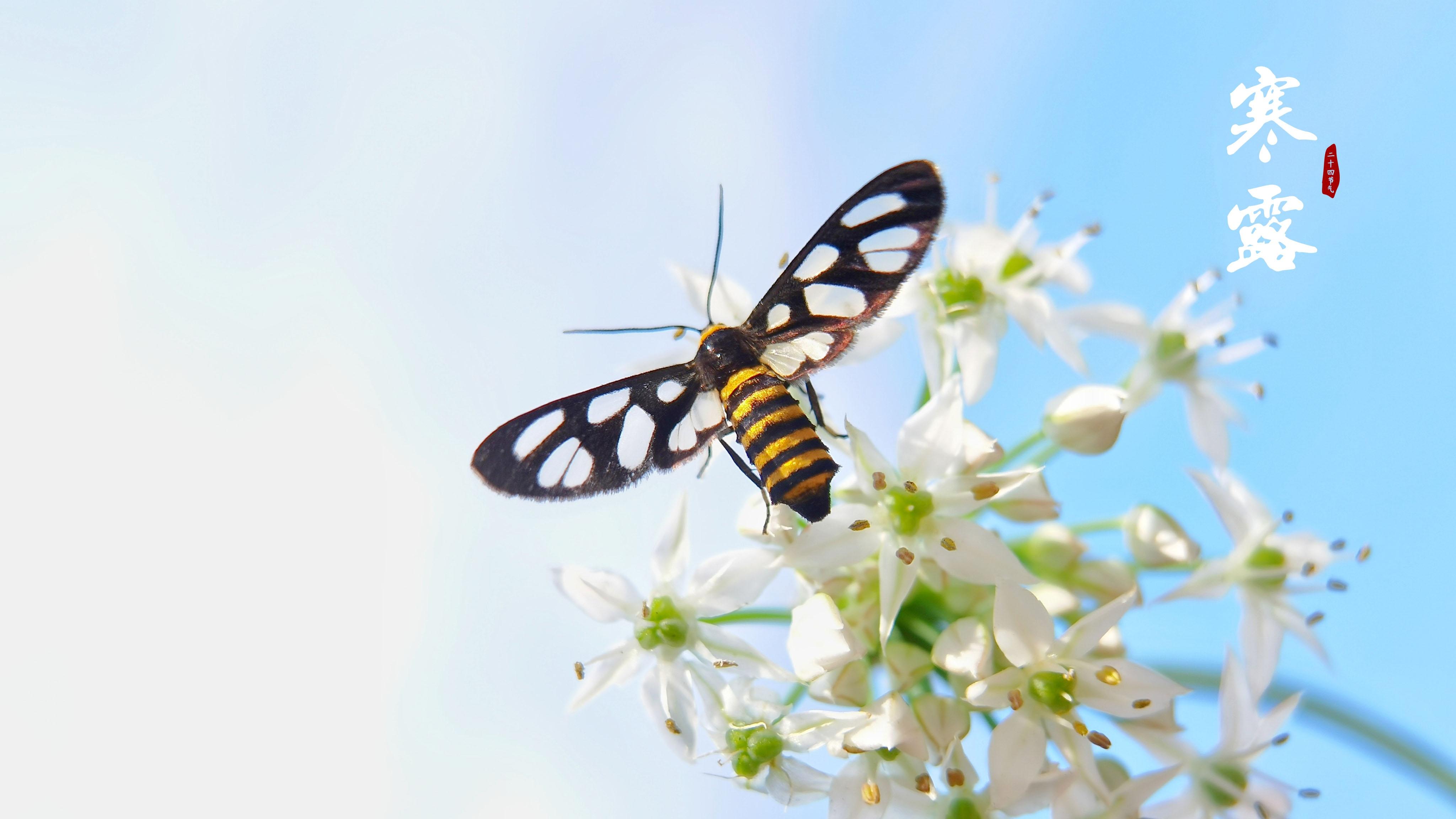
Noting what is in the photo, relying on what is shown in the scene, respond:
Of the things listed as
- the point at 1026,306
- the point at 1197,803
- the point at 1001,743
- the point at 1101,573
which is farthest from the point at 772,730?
the point at 1026,306

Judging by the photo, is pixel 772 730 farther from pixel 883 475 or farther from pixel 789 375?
pixel 789 375

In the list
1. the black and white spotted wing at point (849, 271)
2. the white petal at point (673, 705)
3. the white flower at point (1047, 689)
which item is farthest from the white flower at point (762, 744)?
the black and white spotted wing at point (849, 271)

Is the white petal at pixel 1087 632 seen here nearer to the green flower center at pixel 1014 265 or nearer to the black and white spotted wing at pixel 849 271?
the black and white spotted wing at pixel 849 271

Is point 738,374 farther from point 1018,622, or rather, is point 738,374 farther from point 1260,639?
point 1260,639

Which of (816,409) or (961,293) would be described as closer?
(816,409)

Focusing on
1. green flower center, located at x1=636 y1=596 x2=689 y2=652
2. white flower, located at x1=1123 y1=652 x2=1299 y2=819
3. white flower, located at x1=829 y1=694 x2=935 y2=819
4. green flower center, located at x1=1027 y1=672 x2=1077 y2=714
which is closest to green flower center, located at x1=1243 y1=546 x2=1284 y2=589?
white flower, located at x1=1123 y1=652 x2=1299 y2=819

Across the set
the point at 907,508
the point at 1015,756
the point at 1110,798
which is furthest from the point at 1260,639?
the point at 907,508
